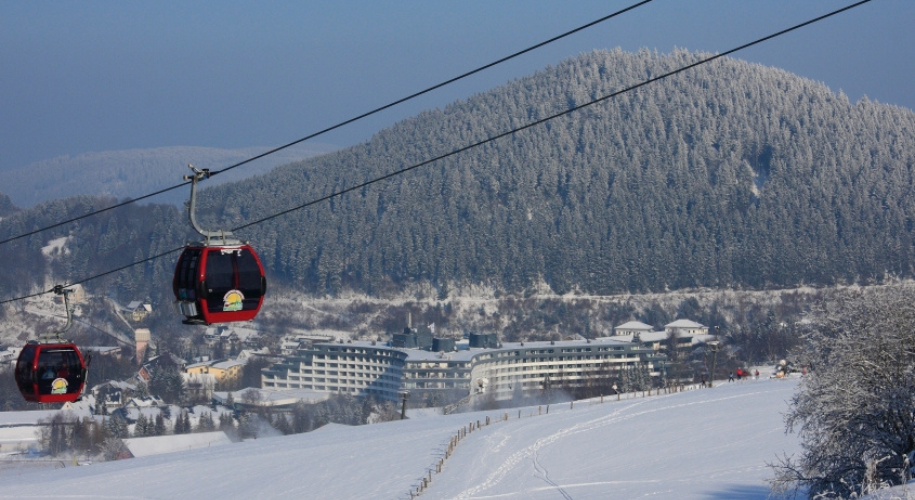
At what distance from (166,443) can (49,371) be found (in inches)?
1705

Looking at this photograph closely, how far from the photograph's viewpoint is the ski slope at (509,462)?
28.0m

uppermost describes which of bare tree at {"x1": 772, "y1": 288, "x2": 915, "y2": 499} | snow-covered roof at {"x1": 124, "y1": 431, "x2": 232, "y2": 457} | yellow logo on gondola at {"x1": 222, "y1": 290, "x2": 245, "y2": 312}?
yellow logo on gondola at {"x1": 222, "y1": 290, "x2": 245, "y2": 312}

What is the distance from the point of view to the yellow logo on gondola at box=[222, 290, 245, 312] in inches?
587

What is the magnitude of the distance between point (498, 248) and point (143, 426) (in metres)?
102

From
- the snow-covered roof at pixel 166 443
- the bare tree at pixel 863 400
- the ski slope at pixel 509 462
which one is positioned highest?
the bare tree at pixel 863 400

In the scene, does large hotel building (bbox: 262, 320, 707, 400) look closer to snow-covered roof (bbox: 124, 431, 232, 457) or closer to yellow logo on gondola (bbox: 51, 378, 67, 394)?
snow-covered roof (bbox: 124, 431, 232, 457)

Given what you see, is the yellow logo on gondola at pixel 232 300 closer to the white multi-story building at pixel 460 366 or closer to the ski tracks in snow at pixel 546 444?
the ski tracks in snow at pixel 546 444

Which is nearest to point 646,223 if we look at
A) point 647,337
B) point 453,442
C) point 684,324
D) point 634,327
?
point 684,324

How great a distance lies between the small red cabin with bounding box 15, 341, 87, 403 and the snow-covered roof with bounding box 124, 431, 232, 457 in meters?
38.1

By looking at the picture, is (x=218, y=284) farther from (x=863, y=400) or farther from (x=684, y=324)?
(x=684, y=324)

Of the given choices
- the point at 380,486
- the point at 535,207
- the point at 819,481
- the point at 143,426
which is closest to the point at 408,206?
the point at 535,207

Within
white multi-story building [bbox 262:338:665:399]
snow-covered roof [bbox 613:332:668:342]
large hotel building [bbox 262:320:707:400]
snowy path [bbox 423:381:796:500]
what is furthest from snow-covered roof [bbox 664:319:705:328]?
snowy path [bbox 423:381:796:500]

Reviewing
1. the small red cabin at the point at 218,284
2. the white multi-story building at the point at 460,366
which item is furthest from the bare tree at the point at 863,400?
the white multi-story building at the point at 460,366

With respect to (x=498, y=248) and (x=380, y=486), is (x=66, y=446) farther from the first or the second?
(x=498, y=248)
